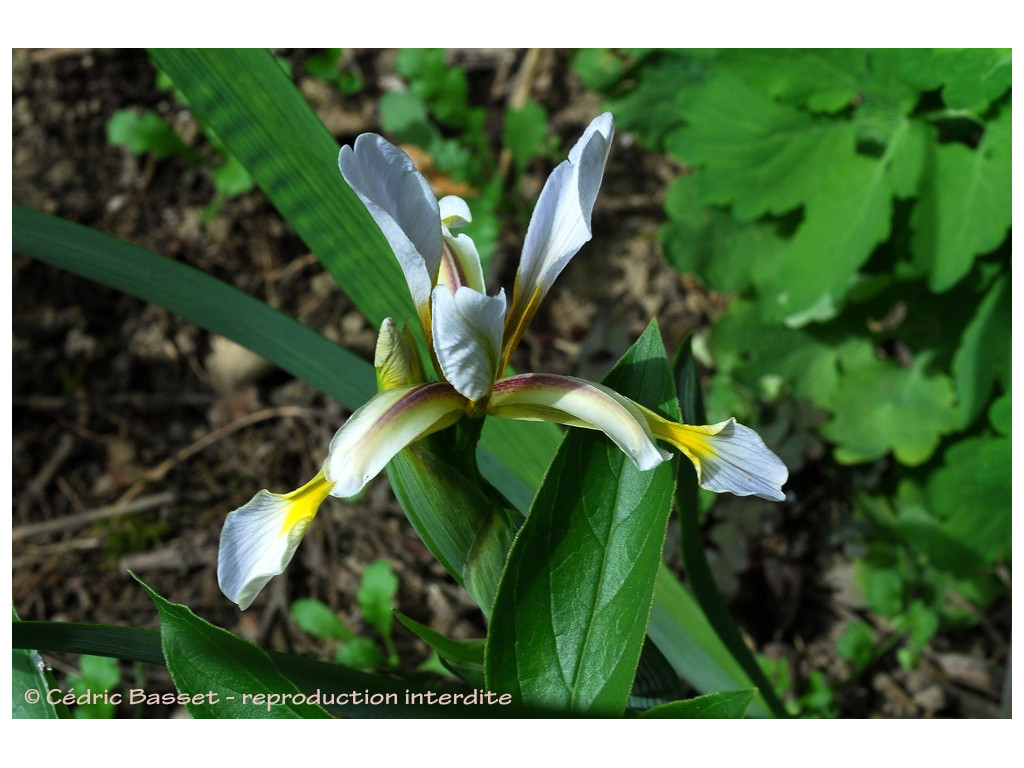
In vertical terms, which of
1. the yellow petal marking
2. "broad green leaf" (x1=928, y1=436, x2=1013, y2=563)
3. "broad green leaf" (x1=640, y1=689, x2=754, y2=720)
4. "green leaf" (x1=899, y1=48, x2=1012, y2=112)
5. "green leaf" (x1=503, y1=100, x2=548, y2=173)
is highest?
"green leaf" (x1=503, y1=100, x2=548, y2=173)

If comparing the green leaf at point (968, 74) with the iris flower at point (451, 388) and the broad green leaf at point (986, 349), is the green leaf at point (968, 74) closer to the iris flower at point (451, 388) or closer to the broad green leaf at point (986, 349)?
the broad green leaf at point (986, 349)

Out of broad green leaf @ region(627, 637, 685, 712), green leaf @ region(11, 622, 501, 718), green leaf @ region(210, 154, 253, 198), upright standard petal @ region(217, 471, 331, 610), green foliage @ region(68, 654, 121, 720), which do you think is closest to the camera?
upright standard petal @ region(217, 471, 331, 610)

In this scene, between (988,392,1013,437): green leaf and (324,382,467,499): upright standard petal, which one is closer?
(324,382,467,499): upright standard petal

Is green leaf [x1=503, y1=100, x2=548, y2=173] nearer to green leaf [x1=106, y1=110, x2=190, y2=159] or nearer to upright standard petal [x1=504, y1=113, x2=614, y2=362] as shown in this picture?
green leaf [x1=106, y1=110, x2=190, y2=159]

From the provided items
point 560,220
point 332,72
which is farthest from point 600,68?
point 560,220

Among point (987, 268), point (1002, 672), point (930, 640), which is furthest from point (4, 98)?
point (1002, 672)

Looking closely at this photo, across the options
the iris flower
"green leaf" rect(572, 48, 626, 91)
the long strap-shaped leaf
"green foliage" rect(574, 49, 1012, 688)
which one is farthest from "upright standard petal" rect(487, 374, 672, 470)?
"green leaf" rect(572, 48, 626, 91)
